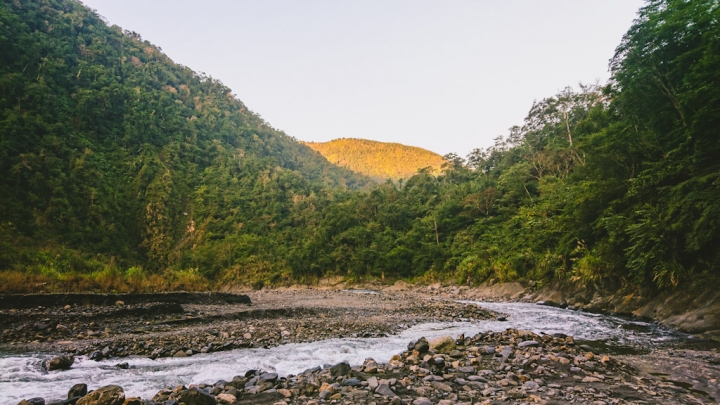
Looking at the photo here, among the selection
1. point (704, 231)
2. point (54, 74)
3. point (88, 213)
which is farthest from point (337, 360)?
point (54, 74)

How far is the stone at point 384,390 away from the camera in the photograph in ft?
16.5

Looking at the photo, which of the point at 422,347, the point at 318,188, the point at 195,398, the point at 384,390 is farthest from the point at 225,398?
the point at 318,188

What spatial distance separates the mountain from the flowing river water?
20237mm

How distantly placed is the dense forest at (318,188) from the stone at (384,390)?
11221 mm

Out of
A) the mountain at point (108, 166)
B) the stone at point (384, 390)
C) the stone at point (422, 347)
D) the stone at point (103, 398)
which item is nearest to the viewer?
the stone at point (103, 398)

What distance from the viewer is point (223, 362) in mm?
7484

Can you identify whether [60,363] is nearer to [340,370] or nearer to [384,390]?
[340,370]

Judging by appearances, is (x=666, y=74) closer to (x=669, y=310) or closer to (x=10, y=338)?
(x=669, y=310)

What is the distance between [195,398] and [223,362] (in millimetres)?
3138

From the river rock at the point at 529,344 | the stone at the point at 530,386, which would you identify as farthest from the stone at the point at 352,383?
the river rock at the point at 529,344

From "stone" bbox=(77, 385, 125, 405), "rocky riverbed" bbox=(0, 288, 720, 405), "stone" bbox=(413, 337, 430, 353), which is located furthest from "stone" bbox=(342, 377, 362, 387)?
"stone" bbox=(77, 385, 125, 405)

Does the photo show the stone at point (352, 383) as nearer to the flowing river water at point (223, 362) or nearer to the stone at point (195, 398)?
the flowing river water at point (223, 362)

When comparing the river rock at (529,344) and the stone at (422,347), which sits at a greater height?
the river rock at (529,344)

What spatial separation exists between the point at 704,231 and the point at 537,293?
45.2ft
